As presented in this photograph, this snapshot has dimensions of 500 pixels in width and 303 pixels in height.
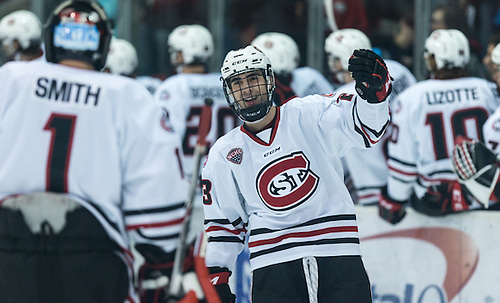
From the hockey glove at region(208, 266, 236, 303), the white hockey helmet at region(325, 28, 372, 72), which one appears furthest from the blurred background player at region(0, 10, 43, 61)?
the hockey glove at region(208, 266, 236, 303)

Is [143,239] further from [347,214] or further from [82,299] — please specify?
[347,214]

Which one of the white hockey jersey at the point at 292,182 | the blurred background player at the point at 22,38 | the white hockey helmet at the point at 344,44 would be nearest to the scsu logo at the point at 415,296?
the white hockey jersey at the point at 292,182

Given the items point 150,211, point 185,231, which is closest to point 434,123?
point 185,231

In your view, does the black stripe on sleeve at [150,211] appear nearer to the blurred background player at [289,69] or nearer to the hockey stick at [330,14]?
the blurred background player at [289,69]

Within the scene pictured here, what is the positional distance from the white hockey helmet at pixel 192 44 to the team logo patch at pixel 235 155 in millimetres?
2983

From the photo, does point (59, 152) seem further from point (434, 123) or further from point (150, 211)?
point (434, 123)

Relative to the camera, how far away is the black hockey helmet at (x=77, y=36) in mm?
3039

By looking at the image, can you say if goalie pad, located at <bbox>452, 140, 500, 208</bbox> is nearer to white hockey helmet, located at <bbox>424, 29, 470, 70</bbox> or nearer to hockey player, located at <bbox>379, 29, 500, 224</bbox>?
hockey player, located at <bbox>379, 29, 500, 224</bbox>

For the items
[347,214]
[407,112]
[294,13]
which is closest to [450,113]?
[407,112]

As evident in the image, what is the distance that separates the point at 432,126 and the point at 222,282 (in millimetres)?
2029

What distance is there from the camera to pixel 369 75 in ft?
9.59

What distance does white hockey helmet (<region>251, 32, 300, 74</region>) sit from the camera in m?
5.92

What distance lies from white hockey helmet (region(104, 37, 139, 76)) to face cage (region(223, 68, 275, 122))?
3.65m

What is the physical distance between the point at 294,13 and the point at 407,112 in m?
2.85
